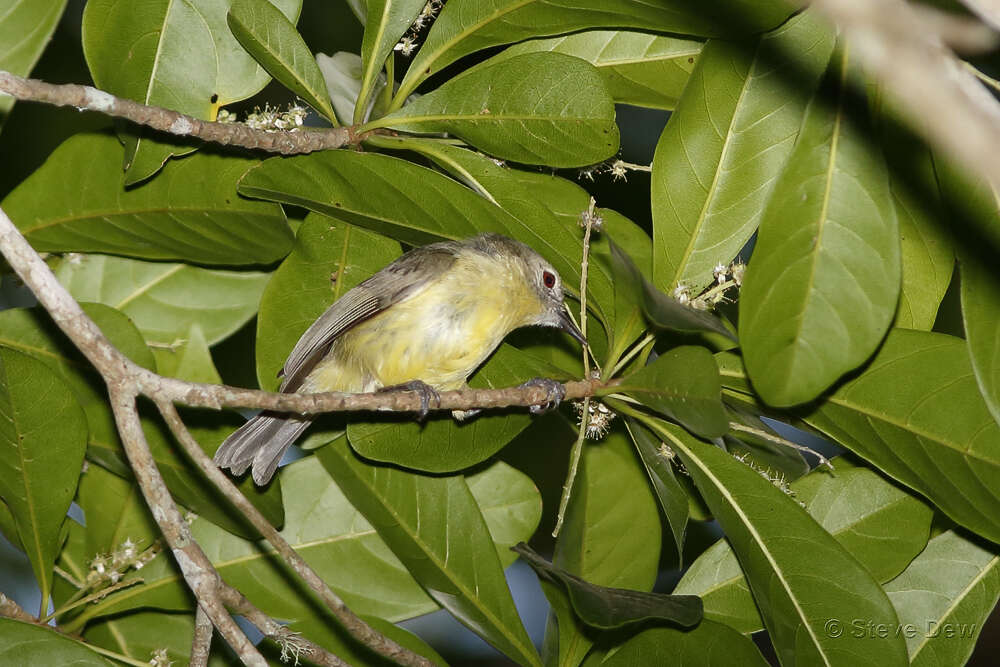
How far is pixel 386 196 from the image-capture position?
3002 mm

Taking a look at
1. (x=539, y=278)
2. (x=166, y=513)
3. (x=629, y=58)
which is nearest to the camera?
(x=166, y=513)

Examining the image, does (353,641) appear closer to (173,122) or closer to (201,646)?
(201,646)

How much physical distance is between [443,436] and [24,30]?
1.87 metres

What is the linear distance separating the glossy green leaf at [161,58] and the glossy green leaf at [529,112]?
552mm

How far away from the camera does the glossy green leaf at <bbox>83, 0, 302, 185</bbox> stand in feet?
9.50

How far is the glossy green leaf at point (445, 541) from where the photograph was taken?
3.11 metres

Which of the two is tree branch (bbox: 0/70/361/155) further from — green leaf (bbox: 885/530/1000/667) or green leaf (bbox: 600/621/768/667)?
green leaf (bbox: 885/530/1000/667)

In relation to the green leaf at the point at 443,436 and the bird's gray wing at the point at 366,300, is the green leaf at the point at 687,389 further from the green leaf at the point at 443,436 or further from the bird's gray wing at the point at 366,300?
the bird's gray wing at the point at 366,300

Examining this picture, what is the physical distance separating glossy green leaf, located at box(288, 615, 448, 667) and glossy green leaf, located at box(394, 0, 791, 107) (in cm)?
183

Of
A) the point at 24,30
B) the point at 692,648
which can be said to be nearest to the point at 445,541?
the point at 692,648

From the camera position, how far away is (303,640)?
88.2 inches

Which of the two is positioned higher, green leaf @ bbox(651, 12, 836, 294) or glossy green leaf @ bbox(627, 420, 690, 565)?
green leaf @ bbox(651, 12, 836, 294)

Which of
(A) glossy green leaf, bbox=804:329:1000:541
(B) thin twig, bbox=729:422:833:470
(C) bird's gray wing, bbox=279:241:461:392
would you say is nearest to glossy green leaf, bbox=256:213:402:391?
(C) bird's gray wing, bbox=279:241:461:392

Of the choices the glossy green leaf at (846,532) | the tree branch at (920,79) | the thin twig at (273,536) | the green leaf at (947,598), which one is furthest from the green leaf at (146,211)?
the tree branch at (920,79)
